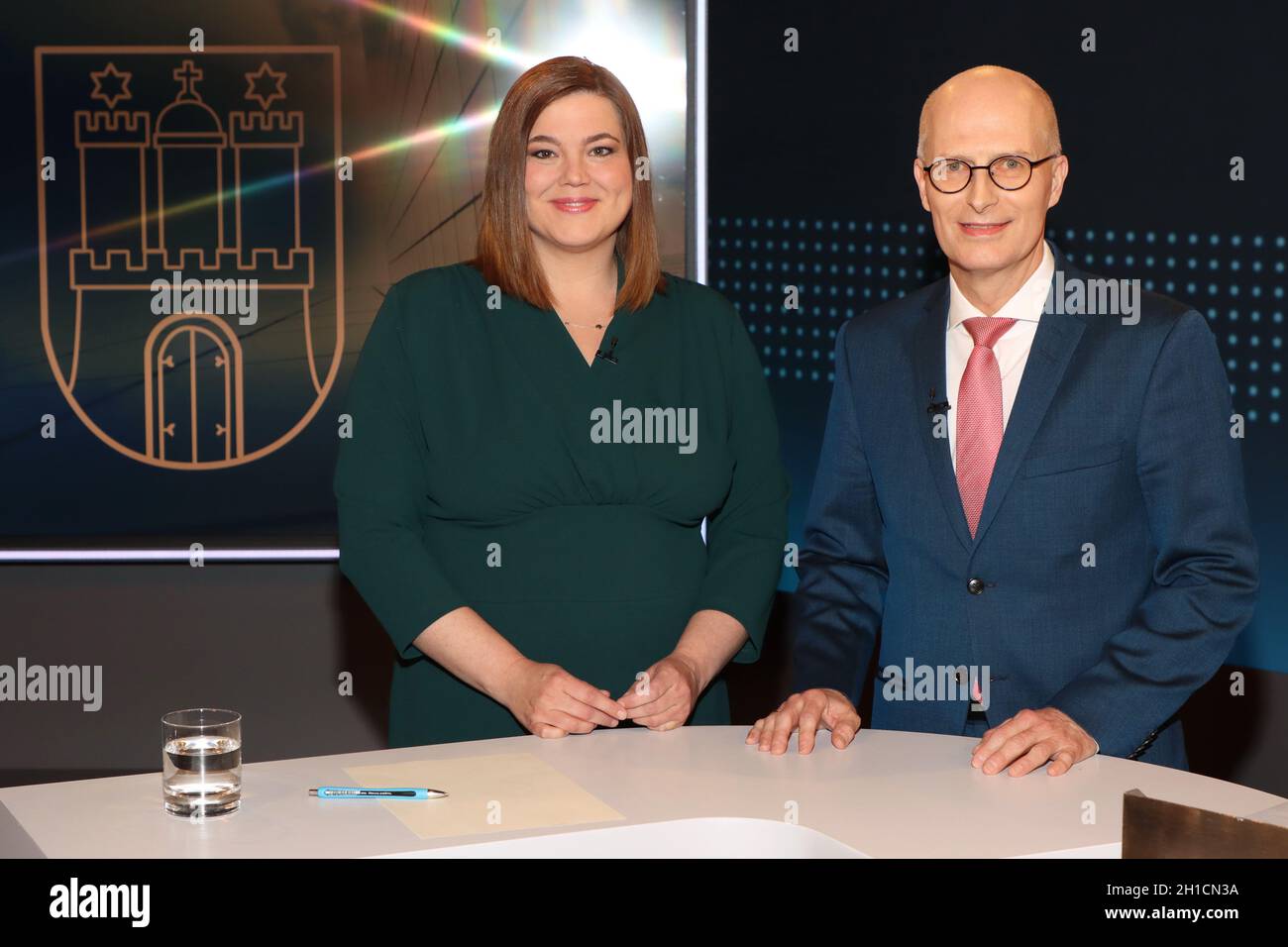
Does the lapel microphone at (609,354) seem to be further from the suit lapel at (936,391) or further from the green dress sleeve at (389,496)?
the suit lapel at (936,391)

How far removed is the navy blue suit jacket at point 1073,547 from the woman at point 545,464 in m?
0.31

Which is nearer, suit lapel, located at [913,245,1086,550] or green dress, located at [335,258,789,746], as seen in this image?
suit lapel, located at [913,245,1086,550]

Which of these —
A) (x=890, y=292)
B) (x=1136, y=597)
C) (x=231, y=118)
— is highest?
(x=231, y=118)

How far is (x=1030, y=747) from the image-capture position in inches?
75.4

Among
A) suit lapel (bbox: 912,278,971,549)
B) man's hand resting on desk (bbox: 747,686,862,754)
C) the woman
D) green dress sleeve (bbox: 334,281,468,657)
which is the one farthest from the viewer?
the woman

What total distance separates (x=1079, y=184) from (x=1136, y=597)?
2216 millimetres

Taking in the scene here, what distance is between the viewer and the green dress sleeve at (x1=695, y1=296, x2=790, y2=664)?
2523mm

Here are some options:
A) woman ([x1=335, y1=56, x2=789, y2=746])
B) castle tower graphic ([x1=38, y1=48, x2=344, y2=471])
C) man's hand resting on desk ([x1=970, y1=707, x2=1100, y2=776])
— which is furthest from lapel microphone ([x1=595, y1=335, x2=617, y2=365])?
castle tower graphic ([x1=38, y1=48, x2=344, y2=471])

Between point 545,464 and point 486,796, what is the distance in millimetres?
804

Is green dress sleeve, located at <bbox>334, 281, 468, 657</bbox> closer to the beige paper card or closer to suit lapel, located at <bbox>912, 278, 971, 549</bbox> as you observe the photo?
the beige paper card

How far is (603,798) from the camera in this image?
1.78 m

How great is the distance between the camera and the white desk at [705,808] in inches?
63.1
